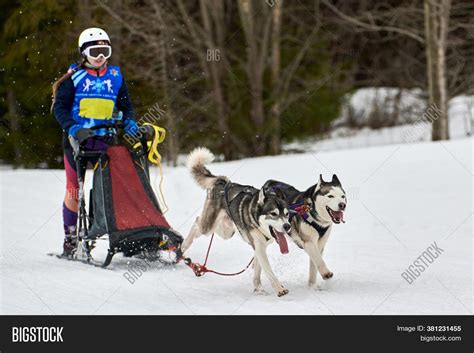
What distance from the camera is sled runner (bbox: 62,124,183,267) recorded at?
5.68 m

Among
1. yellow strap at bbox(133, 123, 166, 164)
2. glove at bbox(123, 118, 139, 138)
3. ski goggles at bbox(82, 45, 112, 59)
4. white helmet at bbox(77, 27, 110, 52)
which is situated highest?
white helmet at bbox(77, 27, 110, 52)

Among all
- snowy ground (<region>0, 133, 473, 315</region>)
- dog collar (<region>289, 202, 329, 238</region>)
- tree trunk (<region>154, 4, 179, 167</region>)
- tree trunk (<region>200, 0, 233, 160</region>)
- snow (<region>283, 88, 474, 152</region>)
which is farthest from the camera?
snow (<region>283, 88, 474, 152</region>)

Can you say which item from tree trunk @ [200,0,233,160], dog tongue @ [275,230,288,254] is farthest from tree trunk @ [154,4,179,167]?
dog tongue @ [275,230,288,254]

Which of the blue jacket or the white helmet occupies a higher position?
the white helmet

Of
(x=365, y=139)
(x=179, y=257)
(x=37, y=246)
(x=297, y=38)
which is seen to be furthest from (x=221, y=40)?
(x=179, y=257)

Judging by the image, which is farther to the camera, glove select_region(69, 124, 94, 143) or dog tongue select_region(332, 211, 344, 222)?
glove select_region(69, 124, 94, 143)

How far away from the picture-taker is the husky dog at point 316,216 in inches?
199

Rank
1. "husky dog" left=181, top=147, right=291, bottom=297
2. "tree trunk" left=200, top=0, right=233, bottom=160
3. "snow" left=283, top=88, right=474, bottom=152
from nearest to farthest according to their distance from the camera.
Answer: "husky dog" left=181, top=147, right=291, bottom=297 < "tree trunk" left=200, top=0, right=233, bottom=160 < "snow" left=283, top=88, right=474, bottom=152

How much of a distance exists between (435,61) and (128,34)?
6.15 m

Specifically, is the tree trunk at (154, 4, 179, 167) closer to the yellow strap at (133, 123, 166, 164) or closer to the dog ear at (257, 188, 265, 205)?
the yellow strap at (133, 123, 166, 164)

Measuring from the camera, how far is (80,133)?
5.67 meters

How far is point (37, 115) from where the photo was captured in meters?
13.6

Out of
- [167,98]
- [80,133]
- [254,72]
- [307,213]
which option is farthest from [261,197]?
[254,72]

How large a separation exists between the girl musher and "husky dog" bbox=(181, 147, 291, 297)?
2.45ft
